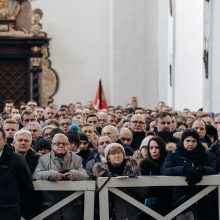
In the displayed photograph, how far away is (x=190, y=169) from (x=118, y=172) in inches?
35.2

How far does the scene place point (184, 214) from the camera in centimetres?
1162

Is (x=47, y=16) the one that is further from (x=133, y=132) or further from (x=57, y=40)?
(x=133, y=132)

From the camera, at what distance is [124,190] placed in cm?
1154

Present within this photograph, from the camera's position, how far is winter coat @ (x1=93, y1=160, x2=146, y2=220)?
11.4 metres

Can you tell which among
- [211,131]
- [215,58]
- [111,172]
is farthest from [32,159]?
[215,58]

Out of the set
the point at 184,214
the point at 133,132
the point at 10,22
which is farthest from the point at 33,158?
the point at 10,22

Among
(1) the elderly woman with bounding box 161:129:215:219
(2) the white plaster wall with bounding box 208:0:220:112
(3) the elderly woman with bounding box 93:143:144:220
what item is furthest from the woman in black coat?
(2) the white plaster wall with bounding box 208:0:220:112

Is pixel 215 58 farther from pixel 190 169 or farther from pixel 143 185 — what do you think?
pixel 143 185

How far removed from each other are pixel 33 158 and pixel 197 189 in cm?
219

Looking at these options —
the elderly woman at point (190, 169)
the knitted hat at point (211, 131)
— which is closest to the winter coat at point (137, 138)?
the knitted hat at point (211, 131)

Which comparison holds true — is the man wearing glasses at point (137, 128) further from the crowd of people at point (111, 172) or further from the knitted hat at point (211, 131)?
the crowd of people at point (111, 172)

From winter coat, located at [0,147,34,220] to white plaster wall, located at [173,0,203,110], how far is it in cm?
2004

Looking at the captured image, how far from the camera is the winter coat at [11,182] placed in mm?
10797

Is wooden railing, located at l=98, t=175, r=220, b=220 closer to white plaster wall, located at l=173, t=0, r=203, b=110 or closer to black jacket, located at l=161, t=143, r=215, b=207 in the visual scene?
black jacket, located at l=161, t=143, r=215, b=207
